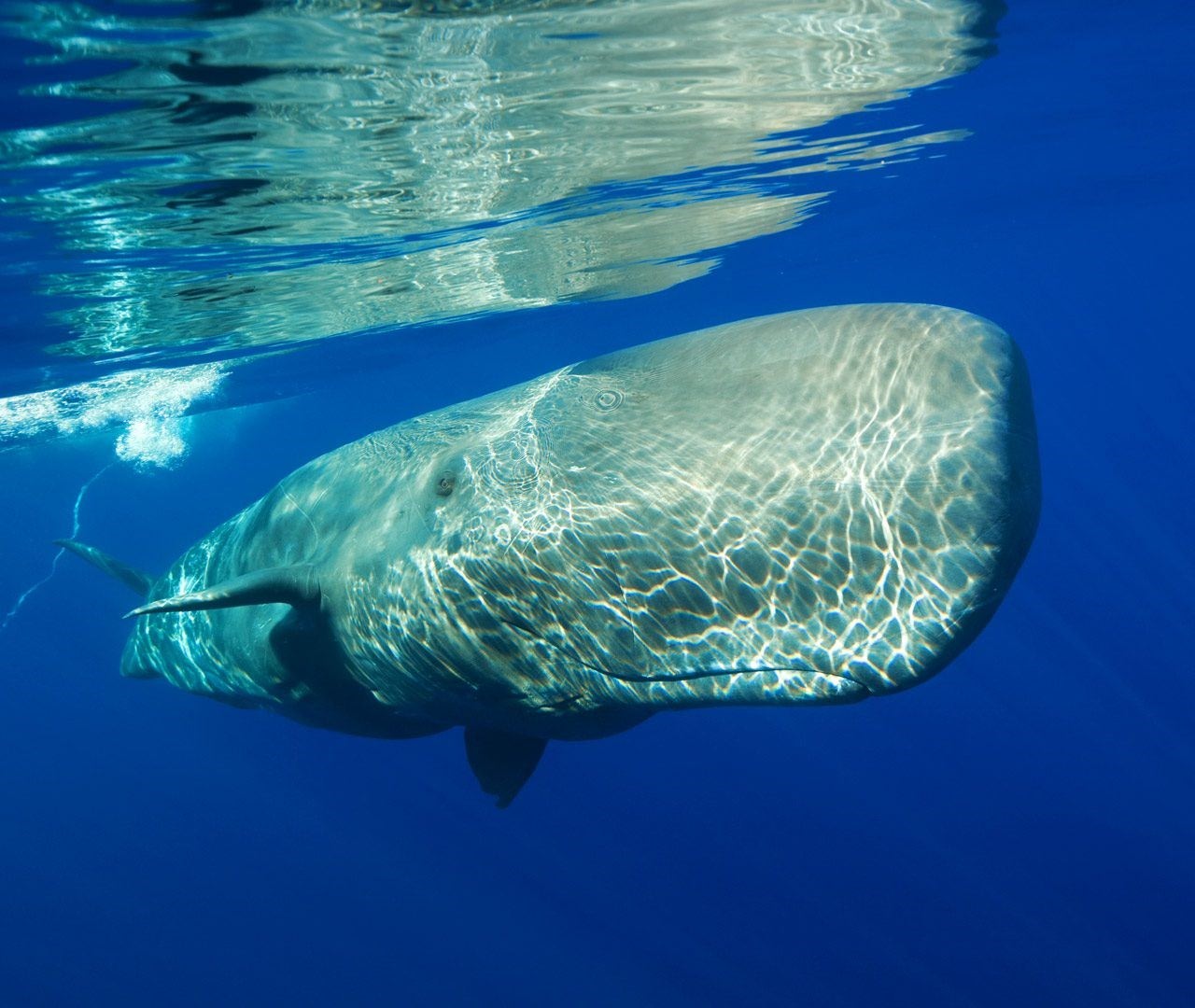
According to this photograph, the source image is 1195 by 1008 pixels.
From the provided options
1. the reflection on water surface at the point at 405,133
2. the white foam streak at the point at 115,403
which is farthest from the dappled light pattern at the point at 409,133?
the white foam streak at the point at 115,403

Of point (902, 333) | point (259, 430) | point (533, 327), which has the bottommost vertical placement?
point (259, 430)

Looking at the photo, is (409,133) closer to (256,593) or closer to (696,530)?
(256,593)

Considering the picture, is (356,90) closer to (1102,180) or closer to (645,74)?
(645,74)

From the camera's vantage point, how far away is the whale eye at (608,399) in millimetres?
4396

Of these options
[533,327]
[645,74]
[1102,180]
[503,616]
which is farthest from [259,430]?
[503,616]

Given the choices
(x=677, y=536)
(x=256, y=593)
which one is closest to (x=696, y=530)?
(x=677, y=536)

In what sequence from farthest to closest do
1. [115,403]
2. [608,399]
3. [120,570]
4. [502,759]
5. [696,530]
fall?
[115,403]
[120,570]
[502,759]
[608,399]
[696,530]

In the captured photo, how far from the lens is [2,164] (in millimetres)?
8125

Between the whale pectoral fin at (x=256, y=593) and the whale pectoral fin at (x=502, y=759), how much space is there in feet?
5.24

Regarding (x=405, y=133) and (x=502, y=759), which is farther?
(x=405, y=133)

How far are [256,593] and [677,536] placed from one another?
2723mm

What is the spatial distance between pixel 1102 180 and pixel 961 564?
25523 millimetres

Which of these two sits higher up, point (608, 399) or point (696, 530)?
point (608, 399)

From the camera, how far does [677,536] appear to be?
385 cm
